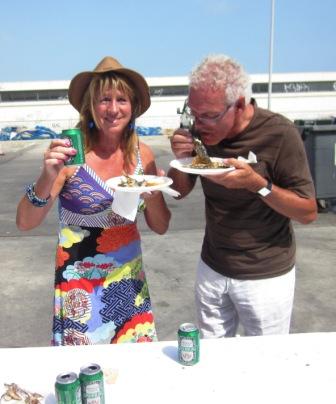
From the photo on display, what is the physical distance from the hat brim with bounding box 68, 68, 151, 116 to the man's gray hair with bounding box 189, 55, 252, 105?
1.11 feet

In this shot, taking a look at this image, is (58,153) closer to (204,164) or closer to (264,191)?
(204,164)

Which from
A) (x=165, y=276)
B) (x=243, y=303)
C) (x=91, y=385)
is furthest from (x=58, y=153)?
(x=165, y=276)

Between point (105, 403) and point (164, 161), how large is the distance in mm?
15197

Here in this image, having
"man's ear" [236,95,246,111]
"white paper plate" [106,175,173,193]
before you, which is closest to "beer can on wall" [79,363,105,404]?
"white paper plate" [106,175,173,193]

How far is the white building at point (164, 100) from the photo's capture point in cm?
4459

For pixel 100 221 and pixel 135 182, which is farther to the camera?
pixel 100 221

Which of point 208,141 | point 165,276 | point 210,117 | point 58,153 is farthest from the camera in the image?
point 165,276

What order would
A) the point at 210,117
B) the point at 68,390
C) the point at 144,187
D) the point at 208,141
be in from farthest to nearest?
1. the point at 208,141
2. the point at 210,117
3. the point at 144,187
4. the point at 68,390

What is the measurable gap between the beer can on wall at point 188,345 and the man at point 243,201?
0.64 metres

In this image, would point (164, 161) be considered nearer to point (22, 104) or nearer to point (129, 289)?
point (129, 289)

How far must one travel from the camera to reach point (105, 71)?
2197 mm

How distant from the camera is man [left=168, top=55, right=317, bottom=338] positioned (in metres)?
2.01

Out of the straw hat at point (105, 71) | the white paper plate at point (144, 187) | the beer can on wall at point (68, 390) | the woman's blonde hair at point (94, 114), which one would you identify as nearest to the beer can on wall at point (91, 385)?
the beer can on wall at point (68, 390)

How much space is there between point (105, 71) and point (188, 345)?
4.38ft
